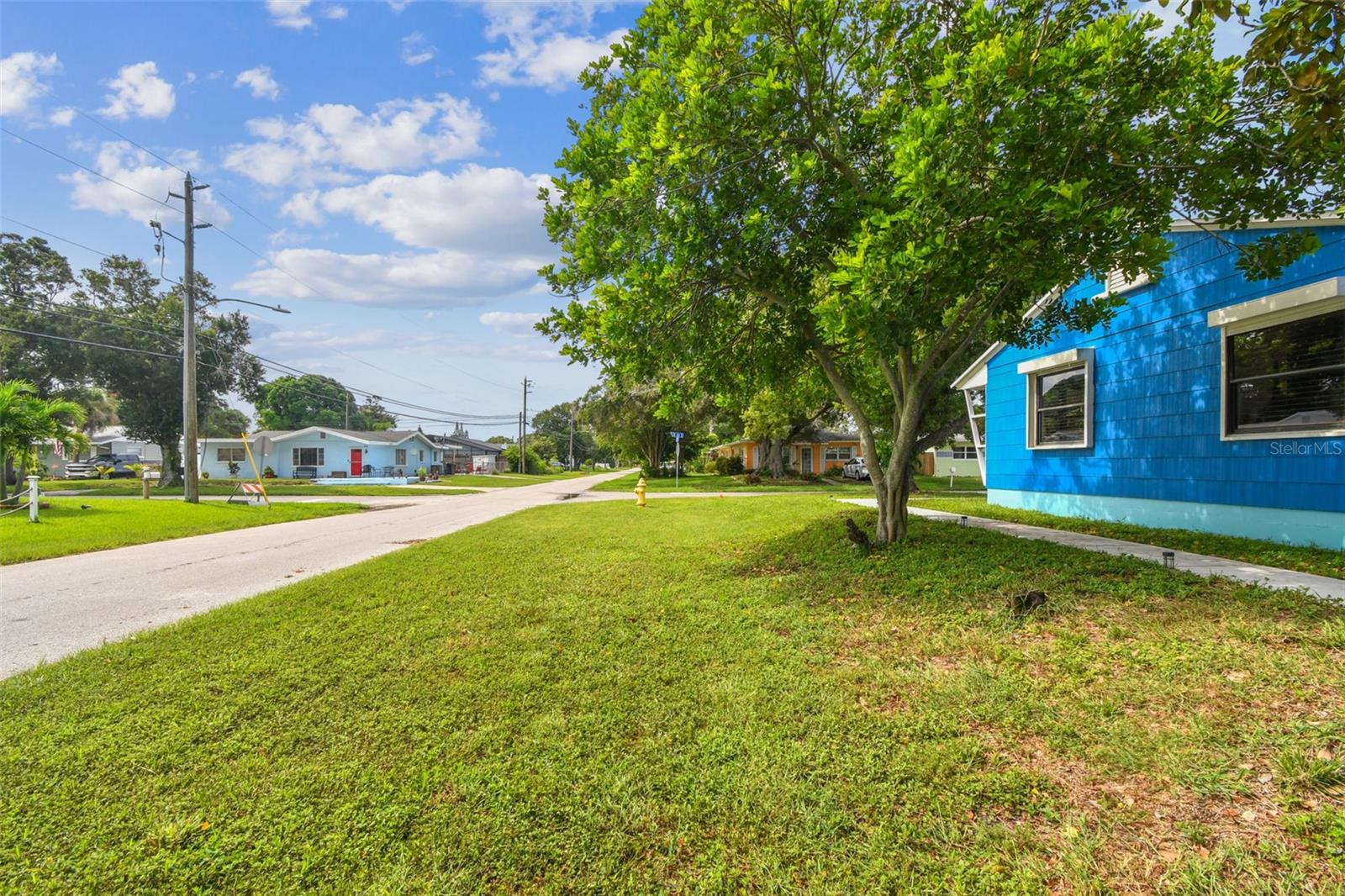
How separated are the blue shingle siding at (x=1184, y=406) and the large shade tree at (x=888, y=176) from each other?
1540 mm

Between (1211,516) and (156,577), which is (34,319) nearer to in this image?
(156,577)

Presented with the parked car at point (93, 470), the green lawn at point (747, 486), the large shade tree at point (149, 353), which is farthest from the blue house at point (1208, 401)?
the parked car at point (93, 470)

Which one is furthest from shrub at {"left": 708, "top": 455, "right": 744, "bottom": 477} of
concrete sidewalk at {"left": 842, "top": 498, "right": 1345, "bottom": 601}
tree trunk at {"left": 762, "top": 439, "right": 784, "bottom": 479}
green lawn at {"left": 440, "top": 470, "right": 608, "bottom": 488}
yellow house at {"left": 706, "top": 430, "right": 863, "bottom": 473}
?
concrete sidewalk at {"left": 842, "top": 498, "right": 1345, "bottom": 601}

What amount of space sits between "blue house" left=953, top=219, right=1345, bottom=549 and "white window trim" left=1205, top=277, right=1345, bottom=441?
0.05 ft

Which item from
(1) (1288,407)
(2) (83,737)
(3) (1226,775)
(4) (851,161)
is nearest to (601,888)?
(3) (1226,775)

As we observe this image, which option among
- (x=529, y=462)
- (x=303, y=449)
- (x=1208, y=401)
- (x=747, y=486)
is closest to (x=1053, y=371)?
(x=1208, y=401)

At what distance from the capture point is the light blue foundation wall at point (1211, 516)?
261 inches

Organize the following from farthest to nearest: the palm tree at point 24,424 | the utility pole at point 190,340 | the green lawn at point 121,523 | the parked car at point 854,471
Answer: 1. the parked car at point 854,471
2. the utility pole at point 190,340
3. the palm tree at point 24,424
4. the green lawn at point 121,523

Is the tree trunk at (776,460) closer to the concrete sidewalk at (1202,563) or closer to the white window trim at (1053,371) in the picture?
the white window trim at (1053,371)

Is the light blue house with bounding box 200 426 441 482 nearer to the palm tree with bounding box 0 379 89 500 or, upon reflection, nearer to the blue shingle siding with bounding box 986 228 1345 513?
the palm tree with bounding box 0 379 89 500

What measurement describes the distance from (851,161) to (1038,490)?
300 inches

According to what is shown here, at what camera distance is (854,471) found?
33.5 meters

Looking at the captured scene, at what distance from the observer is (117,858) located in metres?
2.22

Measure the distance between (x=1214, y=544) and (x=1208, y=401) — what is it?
2.02 m
